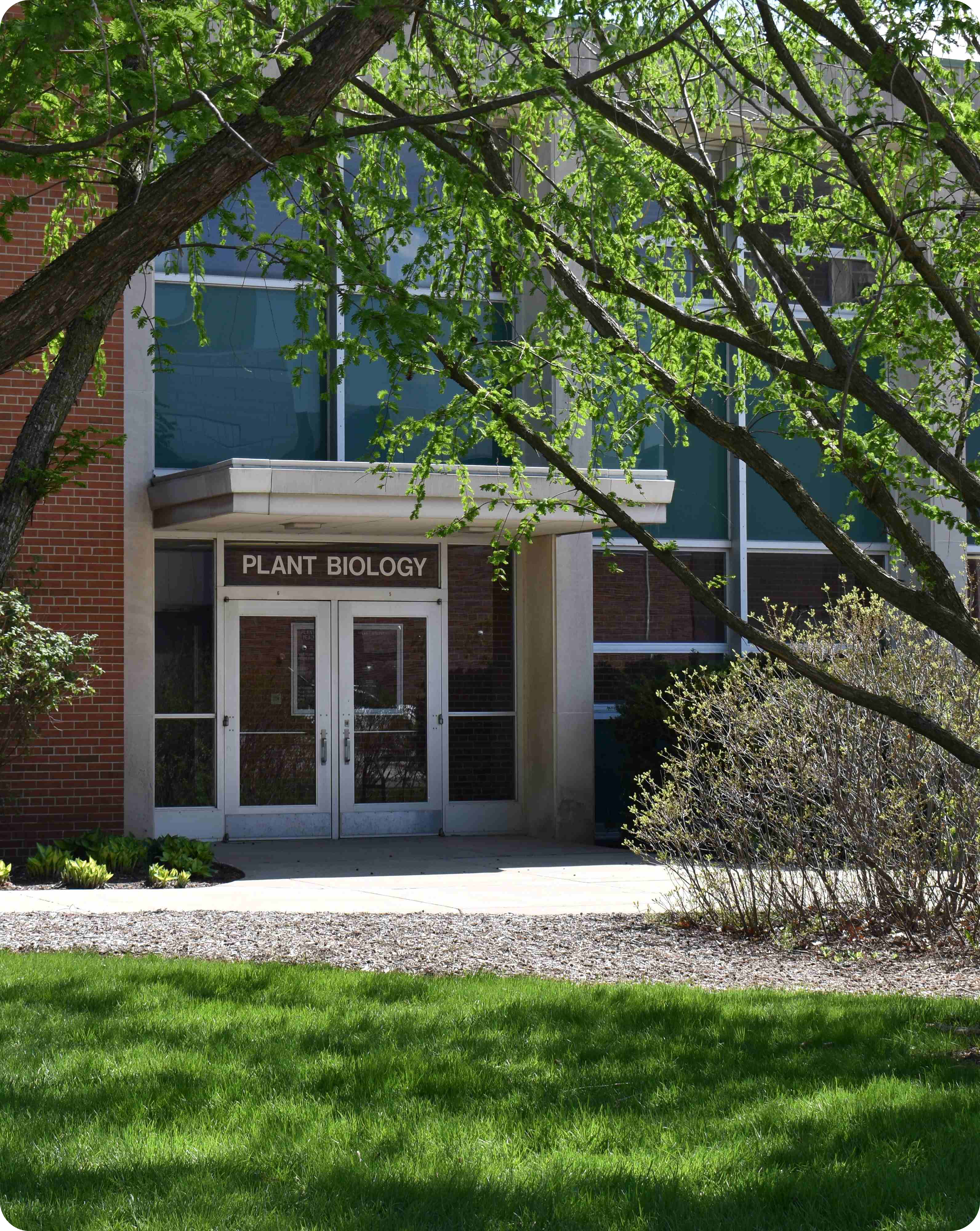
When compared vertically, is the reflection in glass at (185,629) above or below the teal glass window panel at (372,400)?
below

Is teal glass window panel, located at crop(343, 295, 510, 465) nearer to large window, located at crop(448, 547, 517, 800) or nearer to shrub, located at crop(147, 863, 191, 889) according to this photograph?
large window, located at crop(448, 547, 517, 800)

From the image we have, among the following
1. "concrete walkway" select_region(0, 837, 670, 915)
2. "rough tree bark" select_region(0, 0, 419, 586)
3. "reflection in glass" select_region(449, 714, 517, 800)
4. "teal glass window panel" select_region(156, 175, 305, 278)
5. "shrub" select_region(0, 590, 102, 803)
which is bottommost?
"concrete walkway" select_region(0, 837, 670, 915)

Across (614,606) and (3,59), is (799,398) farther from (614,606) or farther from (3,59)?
(614,606)

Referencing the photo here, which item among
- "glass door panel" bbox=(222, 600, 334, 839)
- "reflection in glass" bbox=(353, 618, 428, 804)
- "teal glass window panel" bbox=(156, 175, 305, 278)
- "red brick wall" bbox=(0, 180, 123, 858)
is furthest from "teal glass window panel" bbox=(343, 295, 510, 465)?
"red brick wall" bbox=(0, 180, 123, 858)

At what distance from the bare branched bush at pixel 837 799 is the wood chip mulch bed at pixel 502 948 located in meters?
0.36

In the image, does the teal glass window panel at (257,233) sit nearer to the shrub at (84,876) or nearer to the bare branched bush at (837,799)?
the shrub at (84,876)

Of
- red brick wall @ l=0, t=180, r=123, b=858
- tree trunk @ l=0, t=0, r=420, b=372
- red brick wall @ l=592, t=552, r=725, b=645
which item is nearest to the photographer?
tree trunk @ l=0, t=0, r=420, b=372

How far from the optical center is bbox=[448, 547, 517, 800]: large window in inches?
602

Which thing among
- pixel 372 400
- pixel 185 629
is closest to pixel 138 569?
pixel 185 629

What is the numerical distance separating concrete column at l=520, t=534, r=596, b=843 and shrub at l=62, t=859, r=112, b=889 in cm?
523

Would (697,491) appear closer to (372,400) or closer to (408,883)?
(372,400)

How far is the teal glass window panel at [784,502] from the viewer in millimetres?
15875

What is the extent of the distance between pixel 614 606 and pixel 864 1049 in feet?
32.8

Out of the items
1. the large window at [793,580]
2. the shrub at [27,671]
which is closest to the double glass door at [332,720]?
the shrub at [27,671]
